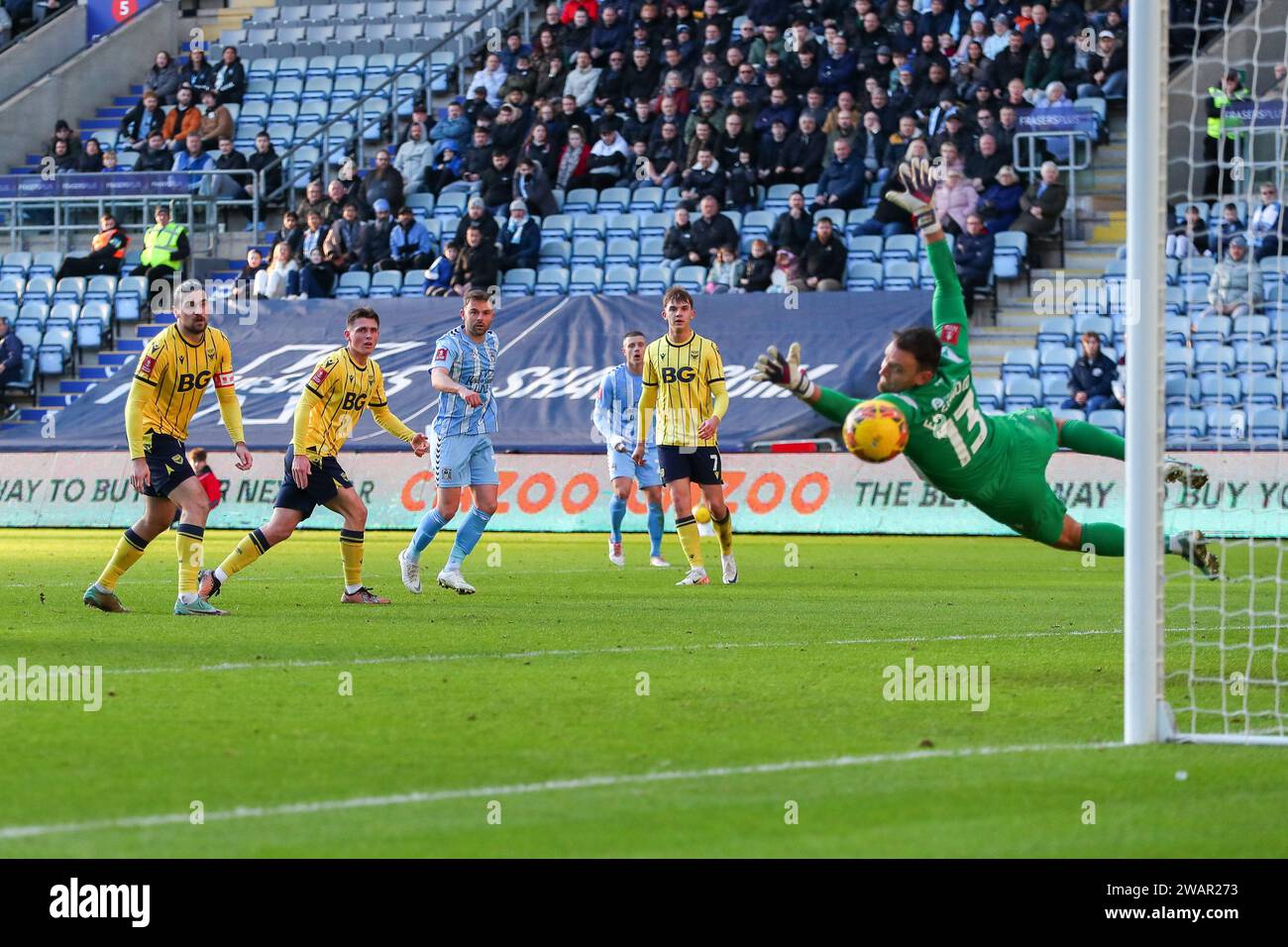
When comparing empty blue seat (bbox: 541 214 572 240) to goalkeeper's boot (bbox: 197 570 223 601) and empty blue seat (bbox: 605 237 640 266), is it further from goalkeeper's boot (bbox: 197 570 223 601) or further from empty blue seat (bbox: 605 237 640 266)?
goalkeeper's boot (bbox: 197 570 223 601)

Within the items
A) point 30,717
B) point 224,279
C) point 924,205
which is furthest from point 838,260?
point 30,717

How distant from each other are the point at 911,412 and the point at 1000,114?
17891mm

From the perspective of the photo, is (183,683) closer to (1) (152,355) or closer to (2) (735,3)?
(1) (152,355)

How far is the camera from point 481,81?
31656 millimetres

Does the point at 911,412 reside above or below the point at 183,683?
above

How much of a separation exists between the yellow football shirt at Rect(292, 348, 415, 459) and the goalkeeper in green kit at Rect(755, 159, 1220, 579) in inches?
196

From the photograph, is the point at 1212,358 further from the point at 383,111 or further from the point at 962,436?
the point at 383,111

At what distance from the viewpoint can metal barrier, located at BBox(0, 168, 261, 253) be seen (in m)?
31.4

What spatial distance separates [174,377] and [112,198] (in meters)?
20.4

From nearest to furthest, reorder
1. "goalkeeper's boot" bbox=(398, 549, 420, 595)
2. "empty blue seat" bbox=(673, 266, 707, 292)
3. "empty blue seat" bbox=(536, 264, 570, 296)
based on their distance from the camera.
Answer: "goalkeeper's boot" bbox=(398, 549, 420, 595), "empty blue seat" bbox=(673, 266, 707, 292), "empty blue seat" bbox=(536, 264, 570, 296)

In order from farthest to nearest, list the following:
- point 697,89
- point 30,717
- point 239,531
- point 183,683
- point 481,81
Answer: point 481,81 → point 697,89 → point 239,531 → point 183,683 → point 30,717

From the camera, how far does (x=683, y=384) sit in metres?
15.6

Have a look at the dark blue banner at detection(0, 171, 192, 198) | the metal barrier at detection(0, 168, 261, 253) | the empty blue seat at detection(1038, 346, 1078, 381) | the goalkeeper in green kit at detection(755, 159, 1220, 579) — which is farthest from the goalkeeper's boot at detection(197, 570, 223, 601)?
the dark blue banner at detection(0, 171, 192, 198)
